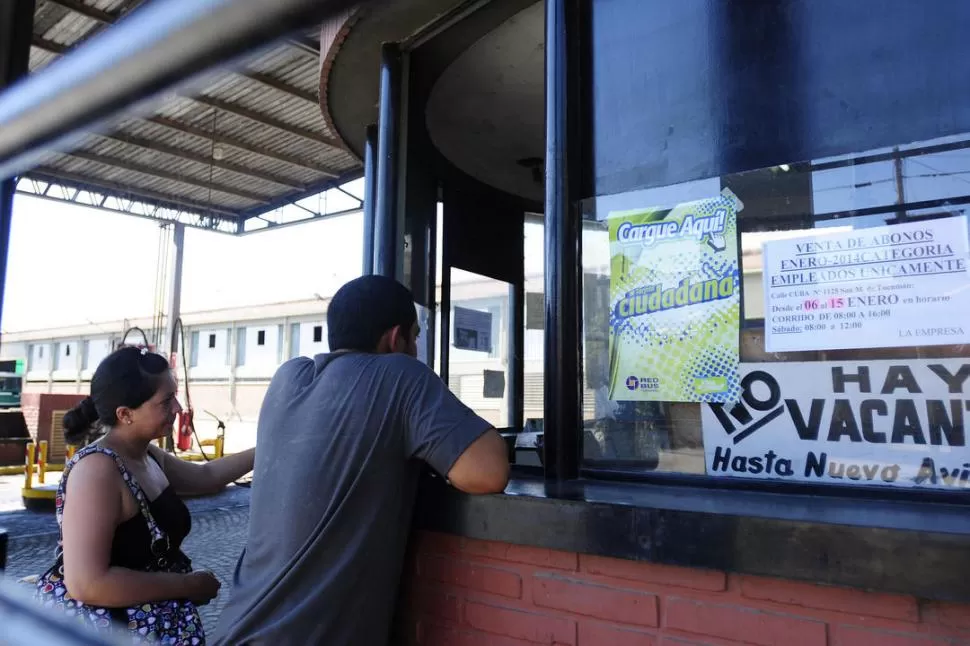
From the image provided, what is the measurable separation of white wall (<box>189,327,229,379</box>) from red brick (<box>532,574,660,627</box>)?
32463mm

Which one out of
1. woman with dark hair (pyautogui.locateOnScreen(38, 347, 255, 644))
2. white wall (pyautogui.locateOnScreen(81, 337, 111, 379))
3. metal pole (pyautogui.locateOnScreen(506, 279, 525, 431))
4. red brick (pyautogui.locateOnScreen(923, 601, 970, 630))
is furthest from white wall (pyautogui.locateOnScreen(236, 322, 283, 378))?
red brick (pyautogui.locateOnScreen(923, 601, 970, 630))

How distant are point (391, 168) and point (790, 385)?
8.16 ft

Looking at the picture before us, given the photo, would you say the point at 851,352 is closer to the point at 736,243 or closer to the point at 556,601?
the point at 736,243

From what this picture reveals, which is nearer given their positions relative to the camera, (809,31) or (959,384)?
(959,384)

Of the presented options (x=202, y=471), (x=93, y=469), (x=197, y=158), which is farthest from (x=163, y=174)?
(x=93, y=469)

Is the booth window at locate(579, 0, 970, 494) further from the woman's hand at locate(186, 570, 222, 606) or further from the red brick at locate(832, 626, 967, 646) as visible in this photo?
the woman's hand at locate(186, 570, 222, 606)

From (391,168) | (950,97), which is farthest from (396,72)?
(950,97)

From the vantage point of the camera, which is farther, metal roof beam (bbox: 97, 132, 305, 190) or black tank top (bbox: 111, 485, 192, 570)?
metal roof beam (bbox: 97, 132, 305, 190)

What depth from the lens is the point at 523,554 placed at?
197 centimetres

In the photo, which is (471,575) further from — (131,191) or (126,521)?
(131,191)

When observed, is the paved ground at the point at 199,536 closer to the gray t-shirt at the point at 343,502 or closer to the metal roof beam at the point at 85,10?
the gray t-shirt at the point at 343,502

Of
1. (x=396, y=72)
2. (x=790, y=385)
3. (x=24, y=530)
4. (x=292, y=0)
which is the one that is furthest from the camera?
(x=24, y=530)

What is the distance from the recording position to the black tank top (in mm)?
2225

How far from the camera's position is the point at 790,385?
6.97ft
